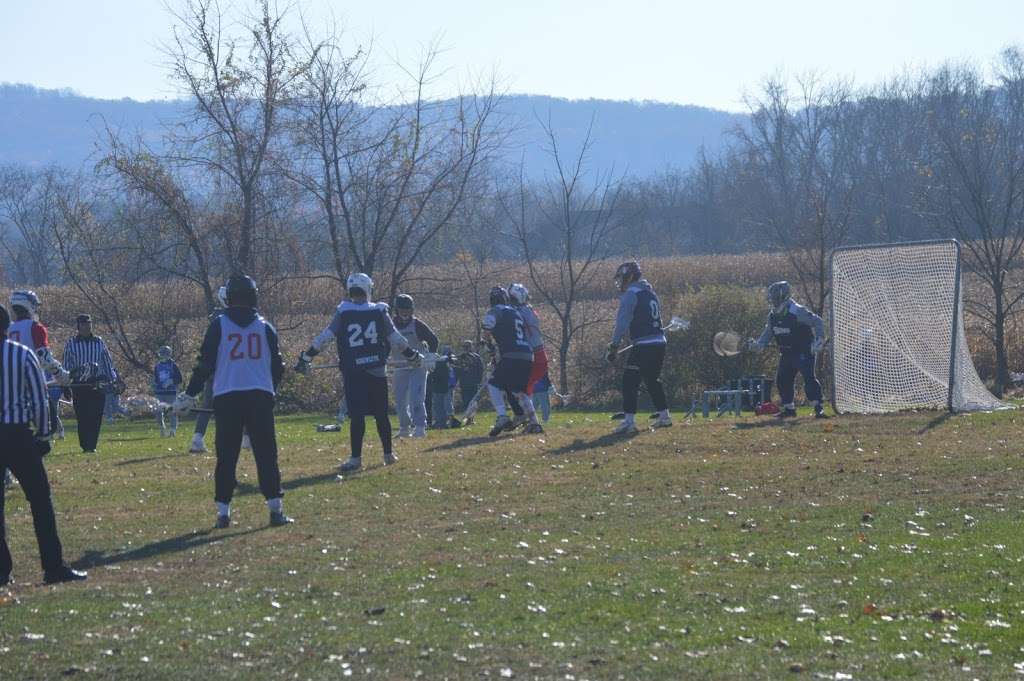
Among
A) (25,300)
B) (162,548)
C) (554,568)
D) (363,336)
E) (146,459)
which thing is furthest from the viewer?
(146,459)

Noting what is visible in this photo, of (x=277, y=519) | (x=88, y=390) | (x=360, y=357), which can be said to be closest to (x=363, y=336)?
(x=360, y=357)

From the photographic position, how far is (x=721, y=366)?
36.4 metres

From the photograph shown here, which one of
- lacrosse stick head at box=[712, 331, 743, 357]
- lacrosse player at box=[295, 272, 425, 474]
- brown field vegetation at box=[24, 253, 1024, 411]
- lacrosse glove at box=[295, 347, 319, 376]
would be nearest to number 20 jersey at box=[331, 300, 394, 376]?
lacrosse player at box=[295, 272, 425, 474]

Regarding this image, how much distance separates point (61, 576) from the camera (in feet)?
32.6

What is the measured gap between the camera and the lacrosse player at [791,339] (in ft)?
69.3

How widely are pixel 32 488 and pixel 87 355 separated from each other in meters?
12.6

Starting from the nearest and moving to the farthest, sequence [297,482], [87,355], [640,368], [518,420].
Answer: [297,482] → [640,368] → [518,420] → [87,355]

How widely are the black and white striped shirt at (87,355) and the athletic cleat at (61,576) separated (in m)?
12.2

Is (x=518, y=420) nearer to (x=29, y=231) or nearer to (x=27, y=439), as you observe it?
(x=27, y=439)

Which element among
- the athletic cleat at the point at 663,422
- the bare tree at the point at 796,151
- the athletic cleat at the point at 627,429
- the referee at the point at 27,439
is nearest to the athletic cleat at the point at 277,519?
the referee at the point at 27,439

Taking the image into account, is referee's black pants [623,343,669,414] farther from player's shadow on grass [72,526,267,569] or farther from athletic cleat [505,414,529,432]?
player's shadow on grass [72,526,267,569]

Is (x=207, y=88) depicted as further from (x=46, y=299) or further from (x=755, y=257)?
(x=755, y=257)

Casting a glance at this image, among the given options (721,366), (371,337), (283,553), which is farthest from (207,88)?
(283,553)

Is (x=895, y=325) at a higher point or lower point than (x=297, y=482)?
higher
